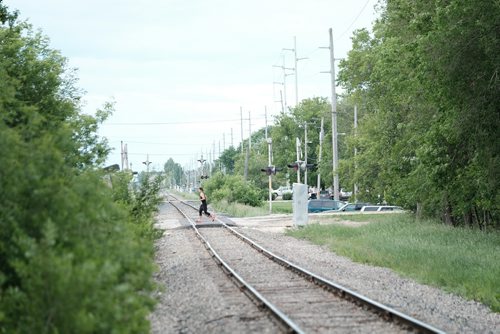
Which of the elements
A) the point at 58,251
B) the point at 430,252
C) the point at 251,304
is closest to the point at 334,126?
the point at 430,252

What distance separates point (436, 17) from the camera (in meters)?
19.2

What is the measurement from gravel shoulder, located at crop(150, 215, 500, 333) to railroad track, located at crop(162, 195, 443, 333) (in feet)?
1.10

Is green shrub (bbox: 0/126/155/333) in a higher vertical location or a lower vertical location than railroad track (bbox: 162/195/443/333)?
higher

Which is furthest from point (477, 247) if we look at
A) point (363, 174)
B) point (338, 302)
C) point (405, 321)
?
point (363, 174)

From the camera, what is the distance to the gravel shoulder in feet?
35.3

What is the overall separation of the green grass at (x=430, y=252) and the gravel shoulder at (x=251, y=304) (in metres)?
0.49

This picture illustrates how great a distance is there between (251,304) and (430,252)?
9315 mm

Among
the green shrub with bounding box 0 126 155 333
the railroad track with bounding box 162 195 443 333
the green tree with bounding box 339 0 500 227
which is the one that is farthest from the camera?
the green tree with bounding box 339 0 500 227

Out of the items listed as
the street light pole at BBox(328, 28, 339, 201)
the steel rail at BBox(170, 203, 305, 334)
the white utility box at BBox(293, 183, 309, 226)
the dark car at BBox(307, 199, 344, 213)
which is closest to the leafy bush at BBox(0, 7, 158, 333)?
the steel rail at BBox(170, 203, 305, 334)

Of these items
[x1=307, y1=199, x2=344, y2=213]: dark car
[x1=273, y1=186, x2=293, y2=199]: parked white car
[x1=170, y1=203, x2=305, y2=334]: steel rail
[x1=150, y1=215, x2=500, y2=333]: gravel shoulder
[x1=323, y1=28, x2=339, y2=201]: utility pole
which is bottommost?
[x1=150, y1=215, x2=500, y2=333]: gravel shoulder

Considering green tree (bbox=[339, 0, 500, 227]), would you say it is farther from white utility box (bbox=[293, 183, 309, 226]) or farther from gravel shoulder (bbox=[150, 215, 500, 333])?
gravel shoulder (bbox=[150, 215, 500, 333])

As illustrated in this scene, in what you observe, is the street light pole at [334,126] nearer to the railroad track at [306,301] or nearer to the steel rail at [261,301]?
the railroad track at [306,301]

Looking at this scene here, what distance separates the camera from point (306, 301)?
498 inches

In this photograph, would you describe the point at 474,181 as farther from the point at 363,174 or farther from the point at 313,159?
the point at 313,159
